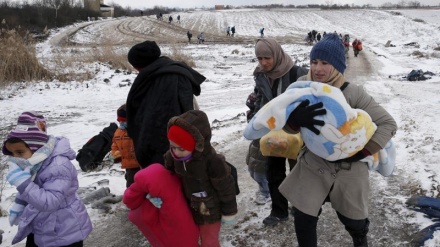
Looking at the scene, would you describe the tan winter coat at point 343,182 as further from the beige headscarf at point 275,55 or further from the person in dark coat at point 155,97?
the person in dark coat at point 155,97

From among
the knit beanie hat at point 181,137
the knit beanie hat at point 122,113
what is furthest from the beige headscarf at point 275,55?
the knit beanie hat at point 122,113

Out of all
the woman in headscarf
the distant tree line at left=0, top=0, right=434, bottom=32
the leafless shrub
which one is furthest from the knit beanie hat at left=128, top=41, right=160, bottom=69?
the distant tree line at left=0, top=0, right=434, bottom=32

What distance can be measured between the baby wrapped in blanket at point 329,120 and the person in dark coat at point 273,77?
2.98ft

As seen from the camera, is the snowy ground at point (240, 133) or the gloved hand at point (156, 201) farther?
the snowy ground at point (240, 133)

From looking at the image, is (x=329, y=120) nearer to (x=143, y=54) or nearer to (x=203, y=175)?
(x=203, y=175)

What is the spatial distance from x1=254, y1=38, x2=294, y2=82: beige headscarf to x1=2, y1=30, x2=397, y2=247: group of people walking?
0.61m

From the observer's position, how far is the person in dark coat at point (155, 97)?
275 centimetres

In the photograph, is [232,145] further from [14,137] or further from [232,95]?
[232,95]

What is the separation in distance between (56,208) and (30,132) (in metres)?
0.54

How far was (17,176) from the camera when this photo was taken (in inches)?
88.7

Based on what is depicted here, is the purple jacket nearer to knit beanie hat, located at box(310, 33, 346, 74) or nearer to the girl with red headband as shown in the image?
the girl with red headband

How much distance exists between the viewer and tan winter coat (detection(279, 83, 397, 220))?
2.34m

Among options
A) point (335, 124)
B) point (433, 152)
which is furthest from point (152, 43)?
point (433, 152)

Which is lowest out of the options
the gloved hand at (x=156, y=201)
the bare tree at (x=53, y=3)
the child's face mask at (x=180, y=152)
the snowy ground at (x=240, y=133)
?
the snowy ground at (x=240, y=133)
